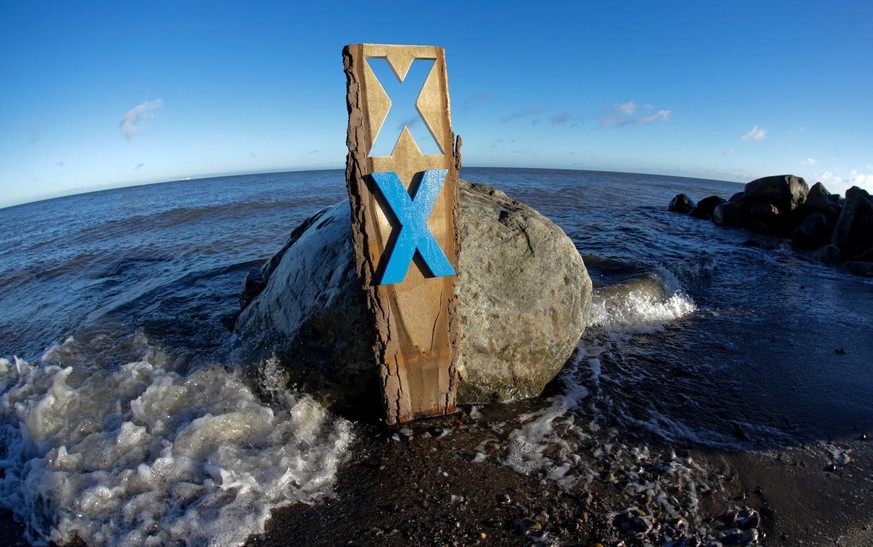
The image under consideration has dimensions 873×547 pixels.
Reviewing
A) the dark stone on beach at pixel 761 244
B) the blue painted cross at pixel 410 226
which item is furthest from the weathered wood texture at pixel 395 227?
the dark stone on beach at pixel 761 244

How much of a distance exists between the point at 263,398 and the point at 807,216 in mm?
19549

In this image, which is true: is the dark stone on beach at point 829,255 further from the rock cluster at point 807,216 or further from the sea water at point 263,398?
the sea water at point 263,398

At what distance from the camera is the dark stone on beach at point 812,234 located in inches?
539

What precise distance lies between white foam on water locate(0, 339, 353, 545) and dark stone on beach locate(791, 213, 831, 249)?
53.6 ft

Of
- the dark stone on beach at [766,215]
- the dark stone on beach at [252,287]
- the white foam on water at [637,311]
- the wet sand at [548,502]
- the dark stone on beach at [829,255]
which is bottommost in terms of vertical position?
the wet sand at [548,502]

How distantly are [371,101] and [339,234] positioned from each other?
6.38 ft

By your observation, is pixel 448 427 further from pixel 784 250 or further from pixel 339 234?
pixel 784 250

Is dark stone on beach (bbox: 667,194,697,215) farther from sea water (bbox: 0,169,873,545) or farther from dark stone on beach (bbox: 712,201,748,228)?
sea water (bbox: 0,169,873,545)

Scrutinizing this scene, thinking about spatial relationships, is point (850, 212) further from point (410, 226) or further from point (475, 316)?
point (410, 226)

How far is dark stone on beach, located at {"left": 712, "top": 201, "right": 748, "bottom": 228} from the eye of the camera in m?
18.2

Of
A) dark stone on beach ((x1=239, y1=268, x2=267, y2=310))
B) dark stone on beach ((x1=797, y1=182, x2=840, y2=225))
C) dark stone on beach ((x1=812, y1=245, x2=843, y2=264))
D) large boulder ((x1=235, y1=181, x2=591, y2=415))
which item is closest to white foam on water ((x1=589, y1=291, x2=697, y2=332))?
large boulder ((x1=235, y1=181, x2=591, y2=415))

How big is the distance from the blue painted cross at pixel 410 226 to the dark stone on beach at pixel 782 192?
19.4 meters

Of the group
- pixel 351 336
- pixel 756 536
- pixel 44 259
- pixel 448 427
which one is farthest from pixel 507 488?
pixel 44 259

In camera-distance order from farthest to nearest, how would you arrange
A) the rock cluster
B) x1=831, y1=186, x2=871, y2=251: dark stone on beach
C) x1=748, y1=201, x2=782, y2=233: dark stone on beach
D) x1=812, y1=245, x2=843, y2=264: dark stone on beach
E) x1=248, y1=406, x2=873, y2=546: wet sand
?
x1=748, y1=201, x2=782, y2=233: dark stone on beach < x1=831, y1=186, x2=871, y2=251: dark stone on beach < the rock cluster < x1=812, y1=245, x2=843, y2=264: dark stone on beach < x1=248, y1=406, x2=873, y2=546: wet sand
